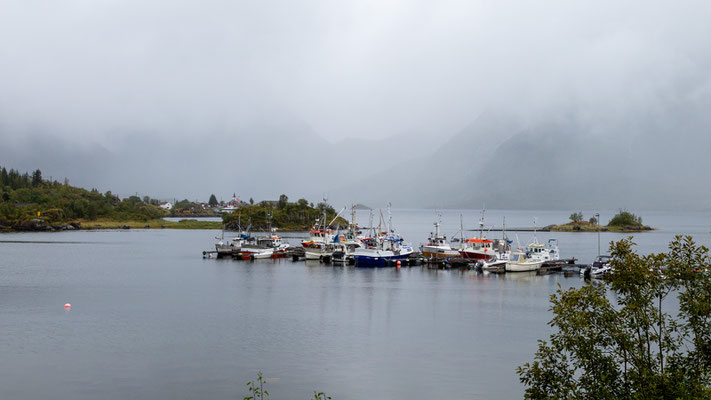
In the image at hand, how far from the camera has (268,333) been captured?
146ft

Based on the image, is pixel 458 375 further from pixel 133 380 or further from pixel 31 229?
pixel 31 229

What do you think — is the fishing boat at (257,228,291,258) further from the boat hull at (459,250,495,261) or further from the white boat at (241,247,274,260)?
the boat hull at (459,250,495,261)

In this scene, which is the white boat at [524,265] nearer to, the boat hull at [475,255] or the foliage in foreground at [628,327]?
the boat hull at [475,255]

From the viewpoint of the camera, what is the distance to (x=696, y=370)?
16219 millimetres

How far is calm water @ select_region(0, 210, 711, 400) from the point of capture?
32.1 m

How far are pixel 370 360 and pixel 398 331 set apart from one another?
9130 millimetres

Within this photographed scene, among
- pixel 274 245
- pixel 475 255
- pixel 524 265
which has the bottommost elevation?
pixel 524 265

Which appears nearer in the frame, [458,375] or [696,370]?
[696,370]

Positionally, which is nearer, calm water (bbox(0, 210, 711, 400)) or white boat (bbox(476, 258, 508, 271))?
calm water (bbox(0, 210, 711, 400))

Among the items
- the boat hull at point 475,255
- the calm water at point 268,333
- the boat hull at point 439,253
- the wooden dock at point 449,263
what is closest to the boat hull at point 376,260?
the wooden dock at point 449,263

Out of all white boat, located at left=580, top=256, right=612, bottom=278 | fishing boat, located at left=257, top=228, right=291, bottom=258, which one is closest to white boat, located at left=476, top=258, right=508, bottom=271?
white boat, located at left=580, top=256, right=612, bottom=278

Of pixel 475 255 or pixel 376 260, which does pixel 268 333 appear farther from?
pixel 475 255

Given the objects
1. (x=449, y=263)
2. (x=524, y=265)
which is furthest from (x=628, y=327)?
(x=449, y=263)

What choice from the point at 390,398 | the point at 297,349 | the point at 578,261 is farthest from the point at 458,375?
the point at 578,261
